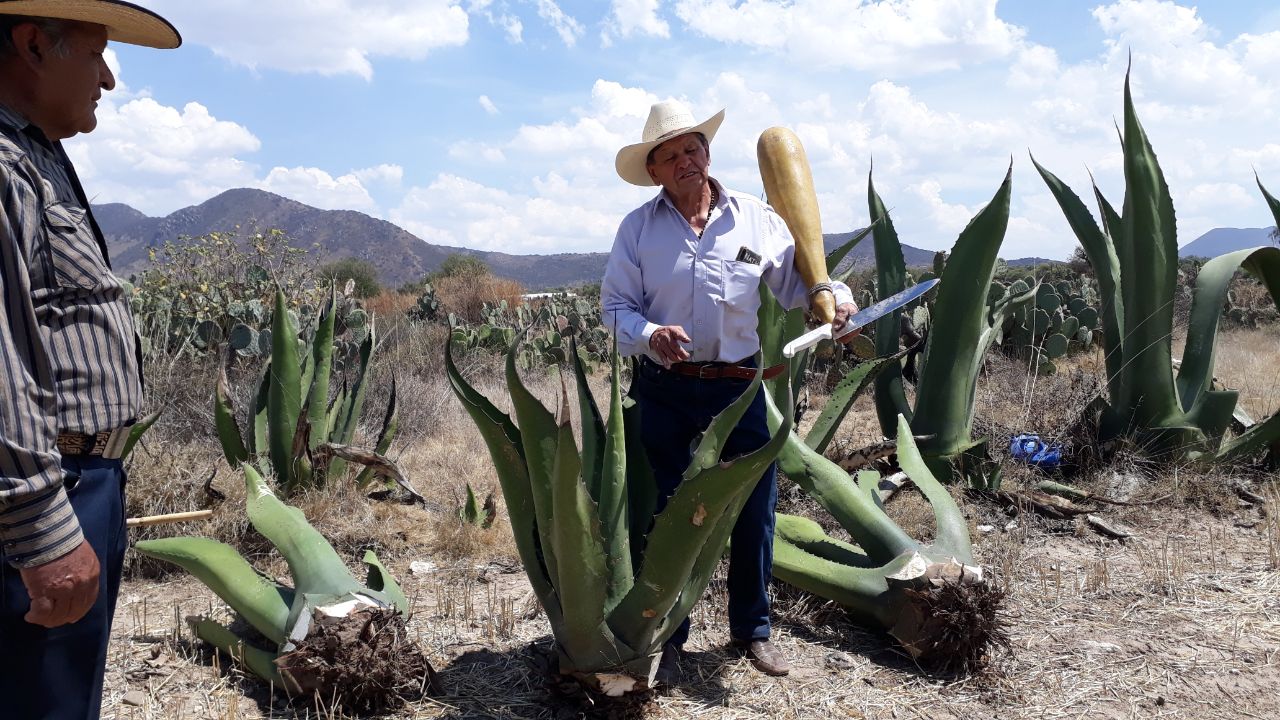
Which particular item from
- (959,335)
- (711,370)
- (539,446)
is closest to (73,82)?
(539,446)

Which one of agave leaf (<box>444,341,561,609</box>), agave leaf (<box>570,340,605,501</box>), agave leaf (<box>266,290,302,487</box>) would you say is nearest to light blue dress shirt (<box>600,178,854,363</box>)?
agave leaf (<box>570,340,605,501</box>)

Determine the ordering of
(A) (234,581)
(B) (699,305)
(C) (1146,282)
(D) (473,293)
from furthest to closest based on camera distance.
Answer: (D) (473,293) < (C) (1146,282) < (B) (699,305) < (A) (234,581)

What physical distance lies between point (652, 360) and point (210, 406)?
4760 millimetres

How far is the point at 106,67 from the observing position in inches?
74.9

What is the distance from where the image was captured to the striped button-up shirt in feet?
5.02

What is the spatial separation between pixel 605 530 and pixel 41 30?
5.73ft

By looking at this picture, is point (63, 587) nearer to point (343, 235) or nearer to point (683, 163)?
point (683, 163)

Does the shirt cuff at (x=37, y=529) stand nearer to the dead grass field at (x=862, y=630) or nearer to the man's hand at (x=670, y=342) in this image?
the dead grass field at (x=862, y=630)

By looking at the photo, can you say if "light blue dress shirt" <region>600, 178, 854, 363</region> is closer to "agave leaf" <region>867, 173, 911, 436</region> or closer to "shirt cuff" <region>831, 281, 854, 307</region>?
"shirt cuff" <region>831, 281, 854, 307</region>

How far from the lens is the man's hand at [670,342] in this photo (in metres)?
2.74

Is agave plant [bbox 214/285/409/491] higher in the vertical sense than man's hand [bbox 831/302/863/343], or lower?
lower

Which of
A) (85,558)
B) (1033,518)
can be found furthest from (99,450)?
(1033,518)

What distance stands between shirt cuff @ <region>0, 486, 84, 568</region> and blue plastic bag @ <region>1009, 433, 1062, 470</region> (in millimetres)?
5135

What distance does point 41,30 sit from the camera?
1.71m
